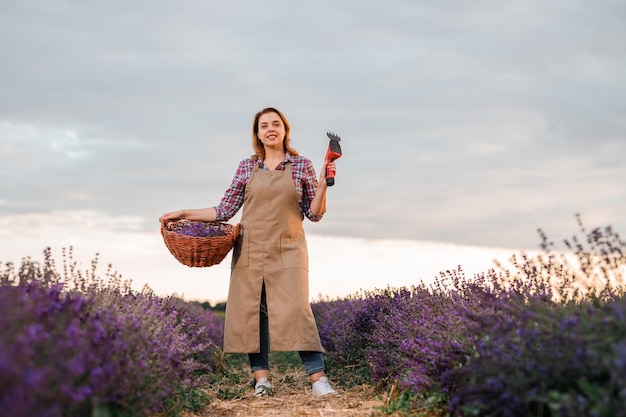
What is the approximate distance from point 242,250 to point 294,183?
715 mm

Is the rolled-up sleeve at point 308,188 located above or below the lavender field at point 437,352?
above

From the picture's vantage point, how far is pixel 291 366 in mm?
8500

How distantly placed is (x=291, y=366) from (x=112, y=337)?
17.5ft

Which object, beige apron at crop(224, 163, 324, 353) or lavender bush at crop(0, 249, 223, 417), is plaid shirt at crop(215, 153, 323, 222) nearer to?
beige apron at crop(224, 163, 324, 353)

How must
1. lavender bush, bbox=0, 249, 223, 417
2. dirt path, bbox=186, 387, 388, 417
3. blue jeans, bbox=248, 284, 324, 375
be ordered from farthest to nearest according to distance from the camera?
1. blue jeans, bbox=248, 284, 324, 375
2. dirt path, bbox=186, 387, 388, 417
3. lavender bush, bbox=0, 249, 223, 417

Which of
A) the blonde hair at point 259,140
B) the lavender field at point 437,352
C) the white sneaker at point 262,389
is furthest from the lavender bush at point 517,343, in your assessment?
the blonde hair at point 259,140

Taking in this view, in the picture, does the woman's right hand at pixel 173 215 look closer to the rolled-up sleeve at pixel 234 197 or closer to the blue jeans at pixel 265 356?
the rolled-up sleeve at pixel 234 197

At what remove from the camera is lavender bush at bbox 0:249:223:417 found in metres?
2.41

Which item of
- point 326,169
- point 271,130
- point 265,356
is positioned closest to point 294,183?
point 326,169

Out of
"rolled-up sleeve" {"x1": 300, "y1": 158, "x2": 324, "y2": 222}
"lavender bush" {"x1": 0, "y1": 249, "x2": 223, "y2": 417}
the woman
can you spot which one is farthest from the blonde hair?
"lavender bush" {"x1": 0, "y1": 249, "x2": 223, "y2": 417}

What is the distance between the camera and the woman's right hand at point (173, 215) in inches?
219

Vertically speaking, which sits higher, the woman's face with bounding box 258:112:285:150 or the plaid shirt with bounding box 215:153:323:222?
the woman's face with bounding box 258:112:285:150

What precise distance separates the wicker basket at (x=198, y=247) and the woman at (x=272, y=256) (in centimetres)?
19

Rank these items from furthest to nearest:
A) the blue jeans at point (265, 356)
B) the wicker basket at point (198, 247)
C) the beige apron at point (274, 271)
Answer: the blue jeans at point (265, 356), the beige apron at point (274, 271), the wicker basket at point (198, 247)
